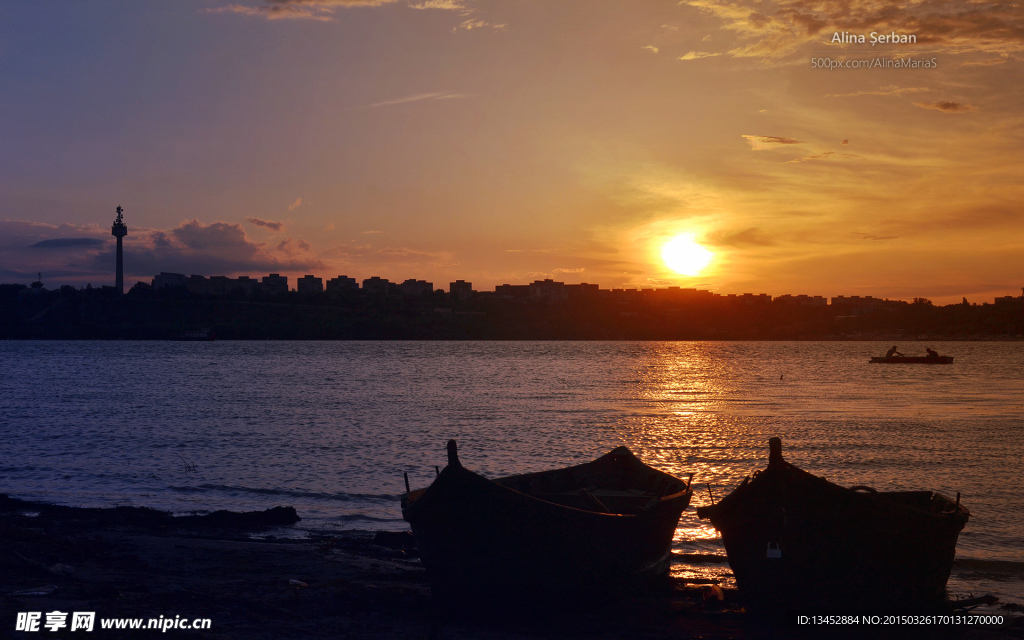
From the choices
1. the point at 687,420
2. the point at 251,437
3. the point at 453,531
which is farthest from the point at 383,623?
the point at 687,420

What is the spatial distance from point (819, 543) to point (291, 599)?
24.2 feet

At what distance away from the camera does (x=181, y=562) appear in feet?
40.0

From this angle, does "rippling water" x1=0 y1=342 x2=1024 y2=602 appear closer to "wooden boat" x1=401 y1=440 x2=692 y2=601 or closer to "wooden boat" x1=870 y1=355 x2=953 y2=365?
"wooden boat" x1=401 y1=440 x2=692 y2=601

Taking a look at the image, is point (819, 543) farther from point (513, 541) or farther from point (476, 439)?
Result: point (476, 439)

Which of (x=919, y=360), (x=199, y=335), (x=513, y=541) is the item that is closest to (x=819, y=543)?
(x=513, y=541)

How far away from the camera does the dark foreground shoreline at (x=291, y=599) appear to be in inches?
372

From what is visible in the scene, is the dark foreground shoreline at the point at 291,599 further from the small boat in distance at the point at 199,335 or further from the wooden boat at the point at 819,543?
the small boat in distance at the point at 199,335

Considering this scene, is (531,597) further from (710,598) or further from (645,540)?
(710,598)

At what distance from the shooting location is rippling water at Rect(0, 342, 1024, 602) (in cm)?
1934

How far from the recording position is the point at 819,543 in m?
9.88

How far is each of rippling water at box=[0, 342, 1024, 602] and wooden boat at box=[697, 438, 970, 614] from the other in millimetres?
3064

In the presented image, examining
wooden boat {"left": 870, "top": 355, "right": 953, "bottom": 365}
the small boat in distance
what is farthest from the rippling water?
the small boat in distance

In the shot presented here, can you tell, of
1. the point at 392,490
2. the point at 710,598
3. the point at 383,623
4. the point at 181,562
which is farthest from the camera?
the point at 392,490

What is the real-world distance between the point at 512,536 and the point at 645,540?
2729mm
